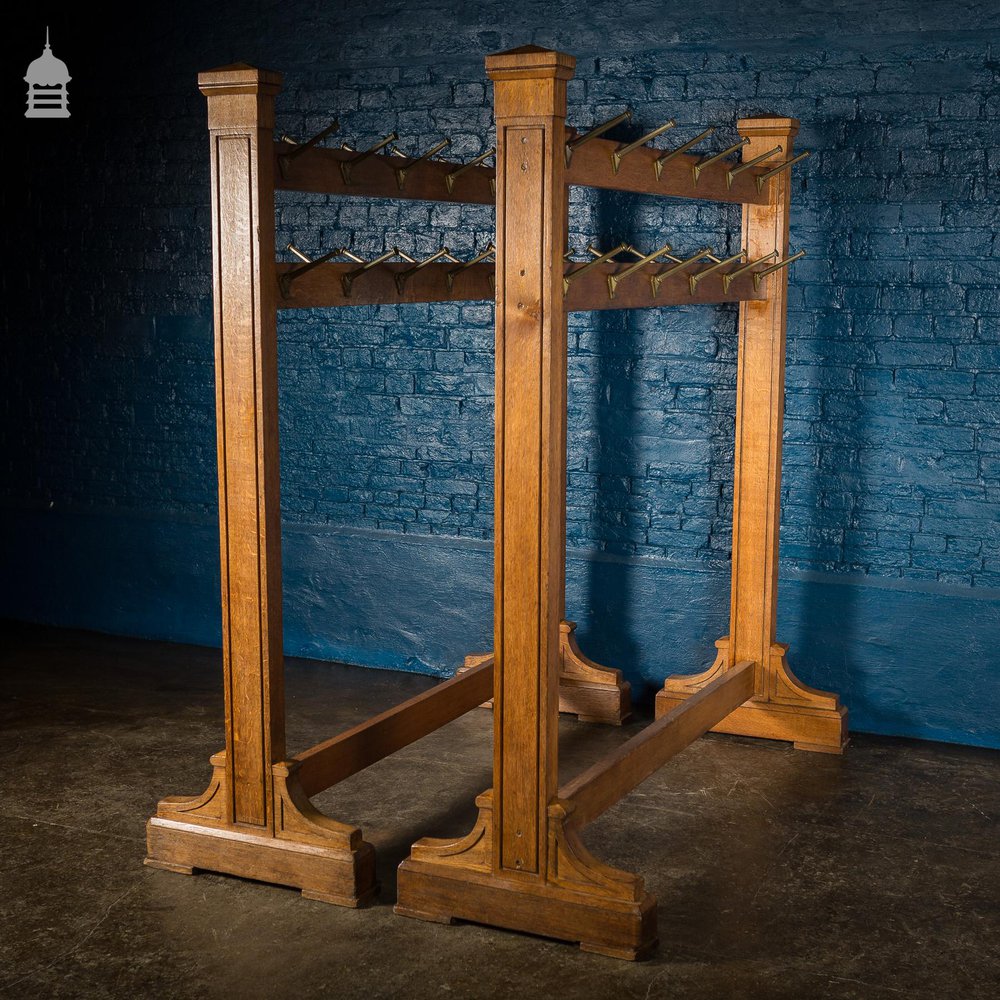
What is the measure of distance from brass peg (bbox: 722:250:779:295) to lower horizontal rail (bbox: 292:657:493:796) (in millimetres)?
1432

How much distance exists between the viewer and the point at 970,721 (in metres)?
4.69

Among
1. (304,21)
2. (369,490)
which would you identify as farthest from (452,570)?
(304,21)

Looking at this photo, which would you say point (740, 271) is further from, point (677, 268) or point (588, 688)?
point (588, 688)

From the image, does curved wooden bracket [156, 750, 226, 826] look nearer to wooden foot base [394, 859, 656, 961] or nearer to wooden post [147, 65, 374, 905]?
wooden post [147, 65, 374, 905]

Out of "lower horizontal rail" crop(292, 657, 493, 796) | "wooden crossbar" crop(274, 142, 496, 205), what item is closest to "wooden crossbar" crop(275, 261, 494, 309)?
"wooden crossbar" crop(274, 142, 496, 205)

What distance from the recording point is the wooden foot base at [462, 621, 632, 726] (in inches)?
194

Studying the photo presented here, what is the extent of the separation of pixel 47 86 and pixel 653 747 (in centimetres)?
393

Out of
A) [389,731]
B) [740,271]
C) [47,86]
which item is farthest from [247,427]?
[47,86]

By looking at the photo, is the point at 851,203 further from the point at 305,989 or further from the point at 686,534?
the point at 305,989

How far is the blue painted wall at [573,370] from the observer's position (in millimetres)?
4625

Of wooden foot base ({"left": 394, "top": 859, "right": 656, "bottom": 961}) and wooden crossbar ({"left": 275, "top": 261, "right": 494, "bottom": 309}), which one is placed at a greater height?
wooden crossbar ({"left": 275, "top": 261, "right": 494, "bottom": 309})

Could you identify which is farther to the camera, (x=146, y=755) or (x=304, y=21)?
(x=304, y=21)

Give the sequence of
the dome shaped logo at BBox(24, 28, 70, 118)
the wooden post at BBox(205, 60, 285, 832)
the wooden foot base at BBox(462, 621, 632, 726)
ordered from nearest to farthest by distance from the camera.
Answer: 1. the wooden post at BBox(205, 60, 285, 832)
2. the wooden foot base at BBox(462, 621, 632, 726)
3. the dome shaped logo at BBox(24, 28, 70, 118)

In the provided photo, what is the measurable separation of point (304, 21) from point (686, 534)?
244cm
